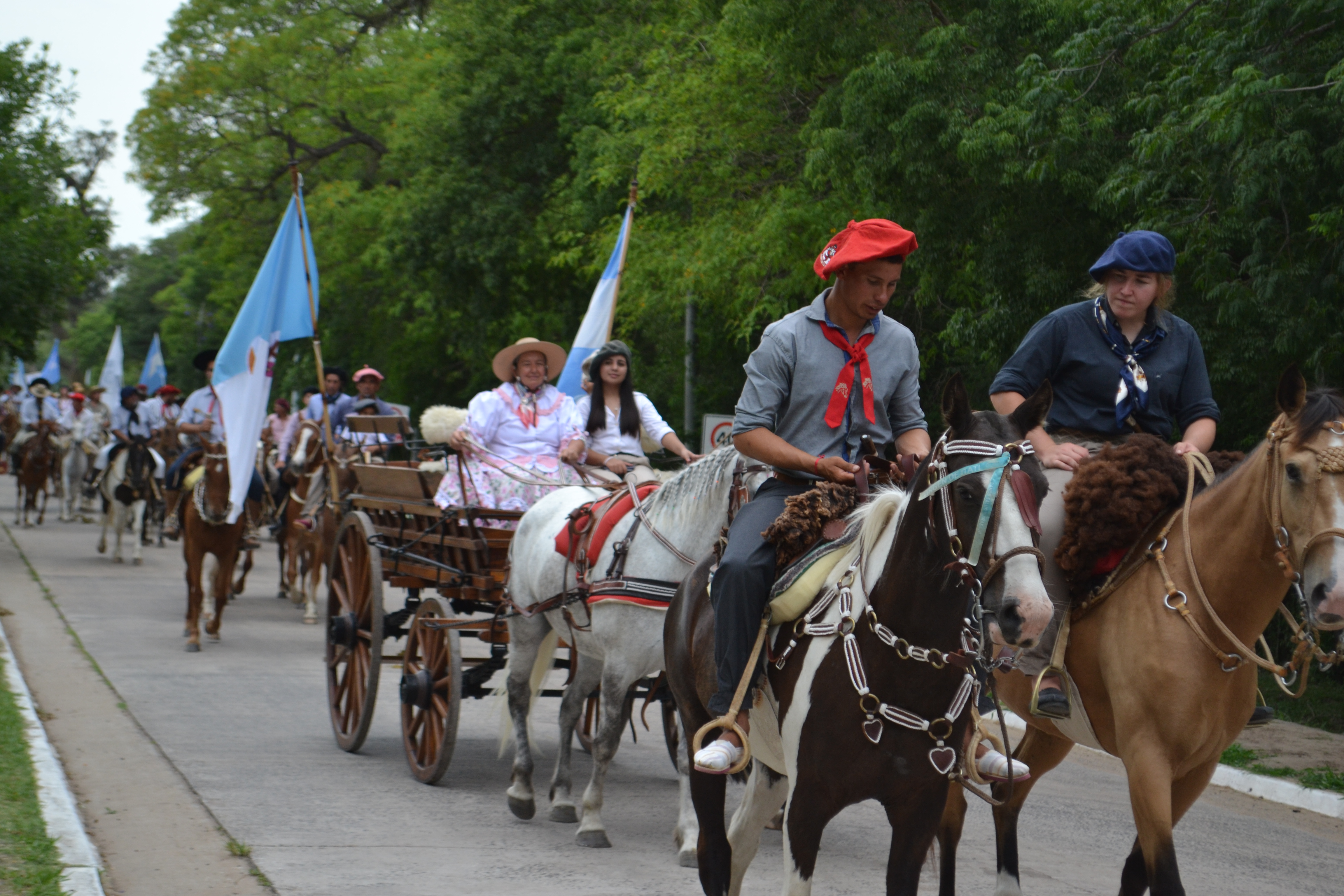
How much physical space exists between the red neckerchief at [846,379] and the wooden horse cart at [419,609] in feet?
9.59

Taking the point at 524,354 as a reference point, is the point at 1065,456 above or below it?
below

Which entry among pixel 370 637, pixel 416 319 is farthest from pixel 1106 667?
pixel 416 319

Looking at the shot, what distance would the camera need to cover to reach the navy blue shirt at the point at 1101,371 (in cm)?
559

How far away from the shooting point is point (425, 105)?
3064 cm

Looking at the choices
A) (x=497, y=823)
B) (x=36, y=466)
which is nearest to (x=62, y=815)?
(x=497, y=823)

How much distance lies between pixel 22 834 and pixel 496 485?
3.53 metres

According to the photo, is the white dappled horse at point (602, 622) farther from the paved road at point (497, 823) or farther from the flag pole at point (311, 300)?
the flag pole at point (311, 300)

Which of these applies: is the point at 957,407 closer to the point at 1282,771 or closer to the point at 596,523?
the point at 596,523

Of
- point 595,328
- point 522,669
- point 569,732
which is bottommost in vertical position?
point 569,732

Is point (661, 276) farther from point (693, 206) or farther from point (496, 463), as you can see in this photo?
point (496, 463)

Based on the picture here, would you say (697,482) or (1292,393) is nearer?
(1292,393)

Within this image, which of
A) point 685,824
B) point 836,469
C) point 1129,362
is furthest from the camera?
point 685,824

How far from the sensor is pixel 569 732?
737cm

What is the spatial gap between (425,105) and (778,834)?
2595 cm
